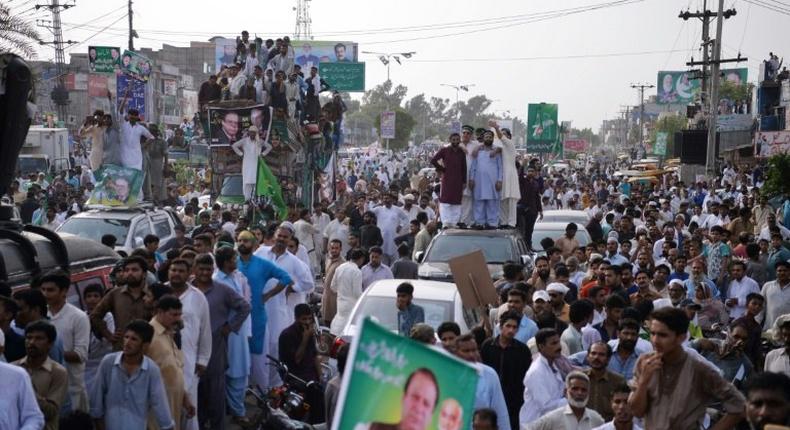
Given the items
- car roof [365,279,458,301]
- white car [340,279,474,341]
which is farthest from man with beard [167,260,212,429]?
car roof [365,279,458,301]

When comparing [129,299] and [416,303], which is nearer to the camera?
[129,299]

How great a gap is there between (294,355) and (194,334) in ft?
3.94

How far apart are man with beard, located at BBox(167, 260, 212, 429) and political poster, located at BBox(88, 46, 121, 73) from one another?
36056 millimetres

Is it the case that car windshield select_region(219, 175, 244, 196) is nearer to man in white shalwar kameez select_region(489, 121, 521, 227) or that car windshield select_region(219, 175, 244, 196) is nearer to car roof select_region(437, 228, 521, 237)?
man in white shalwar kameez select_region(489, 121, 521, 227)

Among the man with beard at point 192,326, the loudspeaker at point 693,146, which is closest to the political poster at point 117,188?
the man with beard at point 192,326

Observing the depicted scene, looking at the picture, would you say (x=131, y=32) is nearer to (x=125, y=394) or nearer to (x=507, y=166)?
(x=507, y=166)

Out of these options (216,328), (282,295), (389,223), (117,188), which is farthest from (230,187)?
(216,328)

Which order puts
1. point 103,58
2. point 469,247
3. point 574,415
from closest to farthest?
point 574,415 → point 469,247 → point 103,58

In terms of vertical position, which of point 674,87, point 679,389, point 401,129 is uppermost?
A: point 674,87

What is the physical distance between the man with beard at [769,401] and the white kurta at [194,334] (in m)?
5.14

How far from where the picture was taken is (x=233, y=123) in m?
22.1

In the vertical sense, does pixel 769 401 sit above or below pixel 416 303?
above

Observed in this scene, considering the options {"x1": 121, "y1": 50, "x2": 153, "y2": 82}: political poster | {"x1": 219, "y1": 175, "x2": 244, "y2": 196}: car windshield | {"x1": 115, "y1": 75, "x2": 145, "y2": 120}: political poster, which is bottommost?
{"x1": 219, "y1": 175, "x2": 244, "y2": 196}: car windshield

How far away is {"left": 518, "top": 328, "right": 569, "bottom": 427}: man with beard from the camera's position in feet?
25.8
